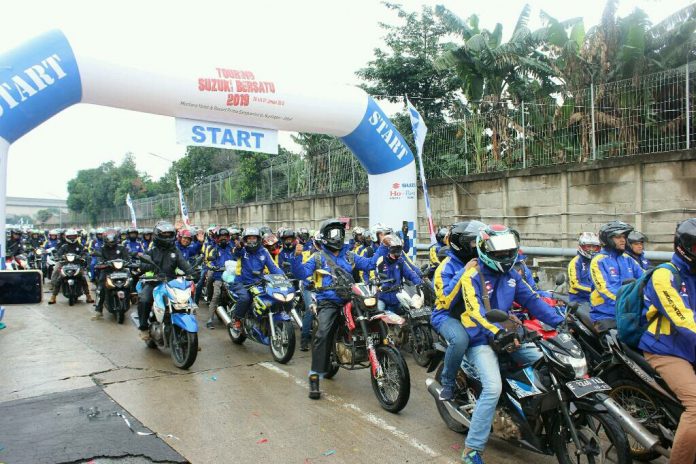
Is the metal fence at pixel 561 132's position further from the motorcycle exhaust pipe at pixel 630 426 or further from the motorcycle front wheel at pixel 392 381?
the motorcycle exhaust pipe at pixel 630 426

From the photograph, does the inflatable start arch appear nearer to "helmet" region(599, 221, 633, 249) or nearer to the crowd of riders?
the crowd of riders

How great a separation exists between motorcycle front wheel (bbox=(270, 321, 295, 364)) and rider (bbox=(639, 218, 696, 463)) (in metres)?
4.40

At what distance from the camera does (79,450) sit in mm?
4441

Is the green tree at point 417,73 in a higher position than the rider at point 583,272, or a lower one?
higher

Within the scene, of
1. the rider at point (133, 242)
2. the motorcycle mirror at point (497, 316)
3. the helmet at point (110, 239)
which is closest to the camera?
the motorcycle mirror at point (497, 316)

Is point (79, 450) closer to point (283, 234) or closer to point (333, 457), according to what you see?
point (333, 457)

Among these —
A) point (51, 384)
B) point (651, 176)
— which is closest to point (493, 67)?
point (651, 176)

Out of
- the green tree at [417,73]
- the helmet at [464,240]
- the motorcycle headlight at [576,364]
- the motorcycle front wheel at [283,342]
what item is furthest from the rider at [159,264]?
the green tree at [417,73]

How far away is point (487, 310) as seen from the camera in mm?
4098

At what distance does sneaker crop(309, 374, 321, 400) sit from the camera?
227 inches

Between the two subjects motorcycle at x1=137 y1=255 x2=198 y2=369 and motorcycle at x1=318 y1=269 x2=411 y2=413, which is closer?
motorcycle at x1=318 y1=269 x2=411 y2=413

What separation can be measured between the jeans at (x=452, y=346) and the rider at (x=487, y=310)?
0.06 m

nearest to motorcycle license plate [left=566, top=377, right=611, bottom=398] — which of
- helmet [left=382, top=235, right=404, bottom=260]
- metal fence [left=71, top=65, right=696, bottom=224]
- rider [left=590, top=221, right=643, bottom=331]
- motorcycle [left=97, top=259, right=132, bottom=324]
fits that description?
rider [left=590, top=221, right=643, bottom=331]

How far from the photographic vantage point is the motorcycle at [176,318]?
22.6 feet
